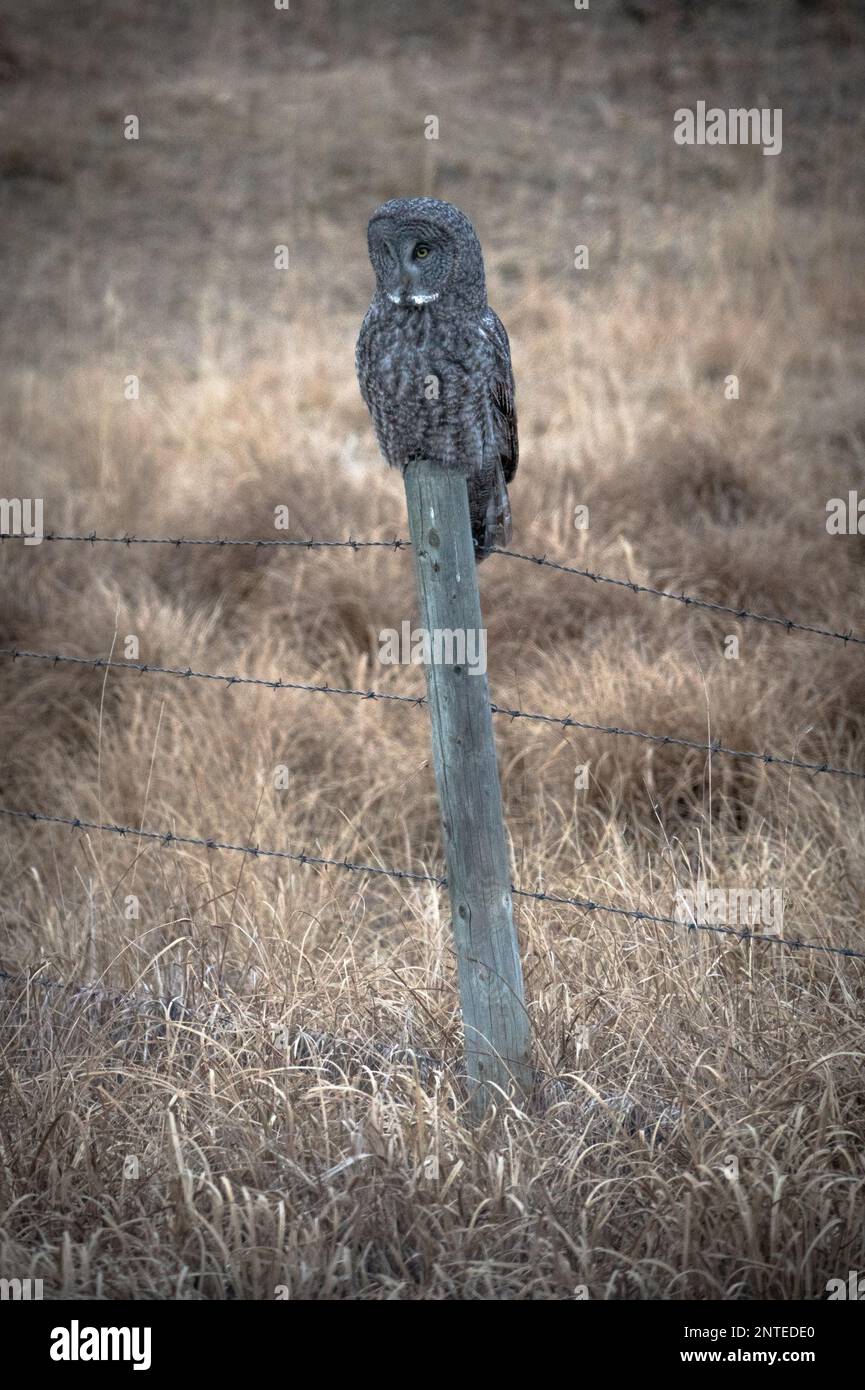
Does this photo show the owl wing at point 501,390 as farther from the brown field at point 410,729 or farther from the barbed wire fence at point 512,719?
the brown field at point 410,729

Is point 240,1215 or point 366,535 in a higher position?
point 366,535

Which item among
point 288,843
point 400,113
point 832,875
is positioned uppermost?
point 400,113

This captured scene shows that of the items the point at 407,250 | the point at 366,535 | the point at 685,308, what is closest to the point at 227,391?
the point at 366,535

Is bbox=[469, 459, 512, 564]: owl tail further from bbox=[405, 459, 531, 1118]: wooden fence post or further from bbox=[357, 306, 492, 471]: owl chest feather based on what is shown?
bbox=[405, 459, 531, 1118]: wooden fence post

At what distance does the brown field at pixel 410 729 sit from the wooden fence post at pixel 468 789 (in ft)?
0.42

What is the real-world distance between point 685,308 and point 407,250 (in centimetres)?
601

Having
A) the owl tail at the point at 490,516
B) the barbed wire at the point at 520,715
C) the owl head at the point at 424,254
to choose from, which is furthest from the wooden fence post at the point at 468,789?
the owl tail at the point at 490,516

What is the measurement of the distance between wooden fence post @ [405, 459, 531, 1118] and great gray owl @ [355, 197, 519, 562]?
5.9 inches

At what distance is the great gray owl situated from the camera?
93.7 inches

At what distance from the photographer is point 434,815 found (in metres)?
4.09

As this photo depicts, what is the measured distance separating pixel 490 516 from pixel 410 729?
1673mm

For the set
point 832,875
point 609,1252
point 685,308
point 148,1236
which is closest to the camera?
point 609,1252

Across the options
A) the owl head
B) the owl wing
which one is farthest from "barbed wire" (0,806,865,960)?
the owl head

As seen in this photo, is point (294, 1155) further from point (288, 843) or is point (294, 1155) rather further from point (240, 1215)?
point (288, 843)
